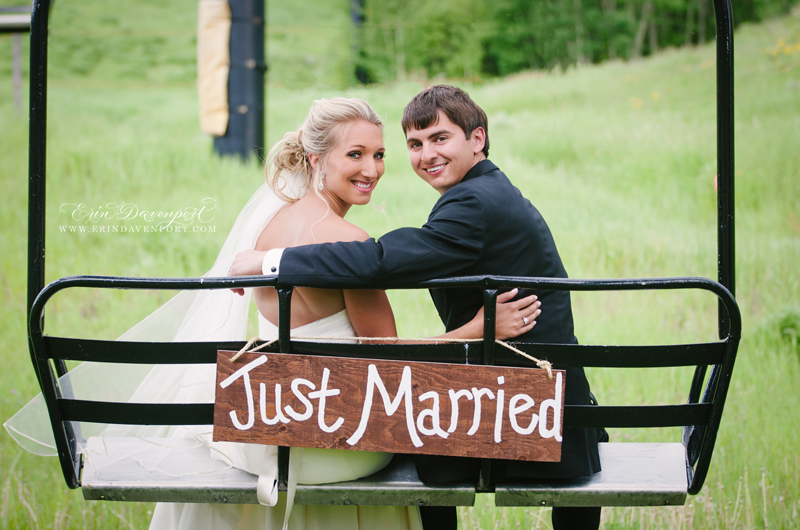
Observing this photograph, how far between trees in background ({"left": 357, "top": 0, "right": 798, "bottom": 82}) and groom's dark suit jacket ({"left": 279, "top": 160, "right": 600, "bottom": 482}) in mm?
3387

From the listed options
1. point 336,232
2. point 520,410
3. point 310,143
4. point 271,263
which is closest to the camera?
point 520,410

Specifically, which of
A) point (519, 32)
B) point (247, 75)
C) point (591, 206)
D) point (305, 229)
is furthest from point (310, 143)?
point (519, 32)

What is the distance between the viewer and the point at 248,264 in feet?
→ 6.50

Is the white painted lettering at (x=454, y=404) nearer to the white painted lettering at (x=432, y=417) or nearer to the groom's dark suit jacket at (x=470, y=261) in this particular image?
the white painted lettering at (x=432, y=417)

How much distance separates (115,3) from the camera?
33.1 ft

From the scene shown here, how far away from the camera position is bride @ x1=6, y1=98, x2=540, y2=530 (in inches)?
77.4

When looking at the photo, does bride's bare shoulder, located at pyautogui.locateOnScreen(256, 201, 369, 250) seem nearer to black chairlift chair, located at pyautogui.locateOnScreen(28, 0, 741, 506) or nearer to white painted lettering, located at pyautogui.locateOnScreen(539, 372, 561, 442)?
black chairlift chair, located at pyautogui.locateOnScreen(28, 0, 741, 506)

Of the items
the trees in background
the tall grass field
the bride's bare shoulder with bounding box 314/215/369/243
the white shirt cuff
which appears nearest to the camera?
the white shirt cuff

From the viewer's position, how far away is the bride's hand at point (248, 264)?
1.97 metres

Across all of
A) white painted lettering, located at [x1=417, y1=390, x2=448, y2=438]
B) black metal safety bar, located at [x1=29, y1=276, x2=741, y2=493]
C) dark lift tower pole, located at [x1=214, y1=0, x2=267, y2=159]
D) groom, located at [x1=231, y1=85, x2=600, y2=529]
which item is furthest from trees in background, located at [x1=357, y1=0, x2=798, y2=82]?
white painted lettering, located at [x1=417, y1=390, x2=448, y2=438]

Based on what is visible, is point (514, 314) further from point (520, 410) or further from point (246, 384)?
point (246, 384)

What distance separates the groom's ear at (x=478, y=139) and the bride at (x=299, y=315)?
335mm

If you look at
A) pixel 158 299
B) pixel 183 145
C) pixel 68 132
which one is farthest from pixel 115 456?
pixel 68 132

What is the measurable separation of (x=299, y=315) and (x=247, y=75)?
12.5 feet
